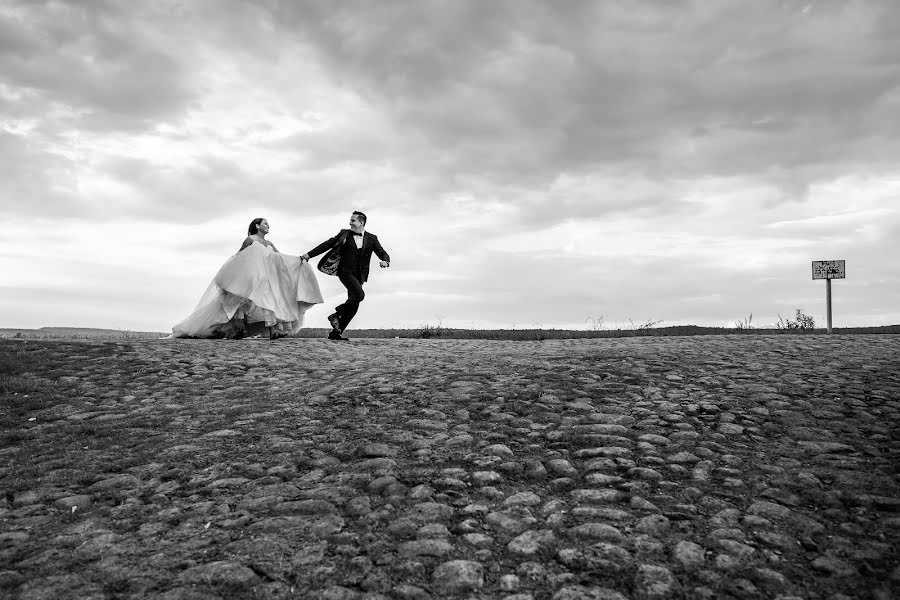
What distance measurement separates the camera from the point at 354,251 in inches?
566

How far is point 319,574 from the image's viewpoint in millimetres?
3484

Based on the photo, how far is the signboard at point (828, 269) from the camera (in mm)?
15656

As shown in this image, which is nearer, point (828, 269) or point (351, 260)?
point (351, 260)

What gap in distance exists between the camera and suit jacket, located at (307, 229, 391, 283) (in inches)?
564

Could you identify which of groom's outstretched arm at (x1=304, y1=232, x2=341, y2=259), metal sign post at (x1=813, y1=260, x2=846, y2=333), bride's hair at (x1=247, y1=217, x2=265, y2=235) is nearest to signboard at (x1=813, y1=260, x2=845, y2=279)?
metal sign post at (x1=813, y1=260, x2=846, y2=333)

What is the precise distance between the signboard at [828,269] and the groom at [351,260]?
1190cm

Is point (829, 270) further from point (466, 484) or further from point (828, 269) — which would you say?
point (466, 484)

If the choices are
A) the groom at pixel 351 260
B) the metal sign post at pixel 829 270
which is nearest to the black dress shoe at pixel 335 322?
the groom at pixel 351 260

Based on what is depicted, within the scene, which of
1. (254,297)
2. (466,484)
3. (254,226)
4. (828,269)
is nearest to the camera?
(466,484)

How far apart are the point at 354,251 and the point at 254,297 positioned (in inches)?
104

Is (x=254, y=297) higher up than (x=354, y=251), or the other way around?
(x=354, y=251)

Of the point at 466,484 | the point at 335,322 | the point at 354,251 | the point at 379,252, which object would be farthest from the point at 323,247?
the point at 466,484

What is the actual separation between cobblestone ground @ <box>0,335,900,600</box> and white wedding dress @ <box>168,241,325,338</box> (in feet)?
15.8

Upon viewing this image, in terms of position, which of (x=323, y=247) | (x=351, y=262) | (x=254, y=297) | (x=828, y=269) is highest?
(x=323, y=247)
